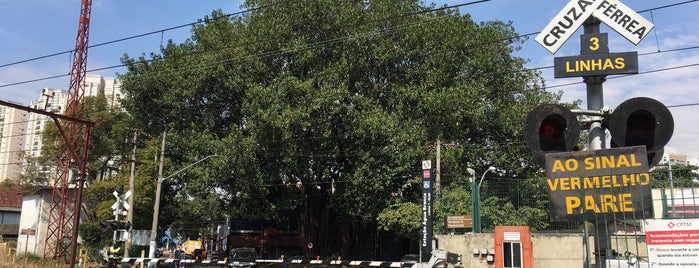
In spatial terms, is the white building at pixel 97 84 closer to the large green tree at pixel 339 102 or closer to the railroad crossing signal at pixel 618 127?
the large green tree at pixel 339 102

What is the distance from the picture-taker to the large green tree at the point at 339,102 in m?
30.4

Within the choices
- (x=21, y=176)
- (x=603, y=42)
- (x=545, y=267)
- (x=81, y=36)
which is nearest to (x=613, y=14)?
(x=603, y=42)

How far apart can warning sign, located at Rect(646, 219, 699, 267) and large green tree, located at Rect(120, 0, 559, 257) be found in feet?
66.2

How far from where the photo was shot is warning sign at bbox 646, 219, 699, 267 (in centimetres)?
738

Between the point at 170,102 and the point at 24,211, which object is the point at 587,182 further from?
the point at 24,211

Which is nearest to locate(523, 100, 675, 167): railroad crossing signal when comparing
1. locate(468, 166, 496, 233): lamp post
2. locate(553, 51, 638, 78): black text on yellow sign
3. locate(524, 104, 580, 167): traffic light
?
locate(524, 104, 580, 167): traffic light

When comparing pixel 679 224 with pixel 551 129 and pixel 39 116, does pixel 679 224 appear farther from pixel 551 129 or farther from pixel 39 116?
pixel 39 116

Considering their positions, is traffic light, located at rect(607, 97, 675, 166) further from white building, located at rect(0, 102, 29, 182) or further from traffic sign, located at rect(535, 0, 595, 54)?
white building, located at rect(0, 102, 29, 182)

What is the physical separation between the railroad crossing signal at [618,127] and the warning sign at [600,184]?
45cm

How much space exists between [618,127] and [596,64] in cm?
112

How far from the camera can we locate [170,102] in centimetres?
3359

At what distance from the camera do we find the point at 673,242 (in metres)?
7.54

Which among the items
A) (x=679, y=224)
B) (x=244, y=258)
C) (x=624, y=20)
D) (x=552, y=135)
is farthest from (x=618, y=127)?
(x=244, y=258)

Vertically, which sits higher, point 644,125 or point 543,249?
point 644,125
